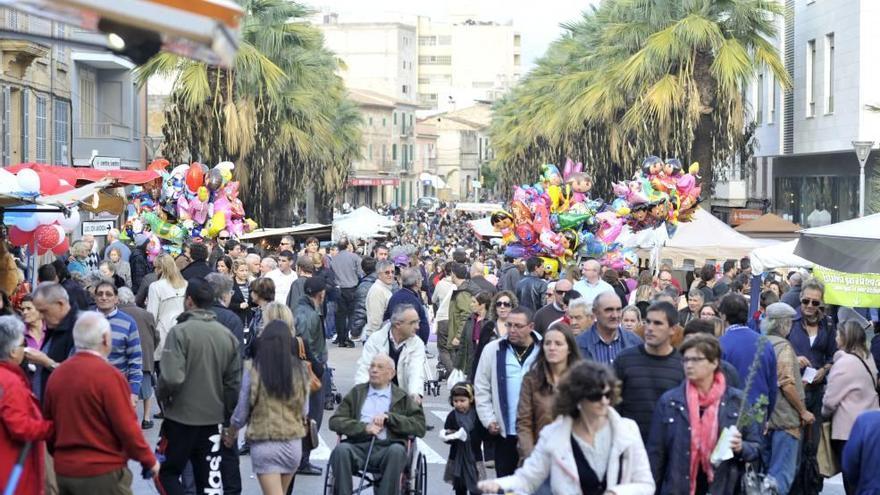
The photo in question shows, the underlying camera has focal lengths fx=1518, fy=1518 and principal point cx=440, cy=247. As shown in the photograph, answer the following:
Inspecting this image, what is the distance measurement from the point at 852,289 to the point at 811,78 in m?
24.7

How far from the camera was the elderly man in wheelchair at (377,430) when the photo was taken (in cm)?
941

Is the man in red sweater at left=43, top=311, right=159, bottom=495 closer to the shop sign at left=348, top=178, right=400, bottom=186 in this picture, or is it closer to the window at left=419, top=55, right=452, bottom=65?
the shop sign at left=348, top=178, right=400, bottom=186

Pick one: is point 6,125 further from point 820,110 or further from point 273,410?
point 273,410

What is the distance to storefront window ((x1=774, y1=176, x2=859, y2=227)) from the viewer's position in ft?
118

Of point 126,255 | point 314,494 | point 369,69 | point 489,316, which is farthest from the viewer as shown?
point 369,69

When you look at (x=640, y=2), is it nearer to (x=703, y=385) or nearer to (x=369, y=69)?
(x=703, y=385)

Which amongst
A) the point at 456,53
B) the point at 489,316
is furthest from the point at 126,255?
the point at 456,53

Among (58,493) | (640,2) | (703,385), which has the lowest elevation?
(58,493)

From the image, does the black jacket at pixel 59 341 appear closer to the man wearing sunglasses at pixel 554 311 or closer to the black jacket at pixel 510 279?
the man wearing sunglasses at pixel 554 311

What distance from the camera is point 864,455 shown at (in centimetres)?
772

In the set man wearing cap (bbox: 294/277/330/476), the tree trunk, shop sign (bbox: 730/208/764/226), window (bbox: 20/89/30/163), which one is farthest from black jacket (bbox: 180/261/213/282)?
shop sign (bbox: 730/208/764/226)

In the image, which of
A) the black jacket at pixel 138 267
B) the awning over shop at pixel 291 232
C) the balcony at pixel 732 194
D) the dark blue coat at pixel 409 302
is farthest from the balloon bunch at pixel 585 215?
the balcony at pixel 732 194

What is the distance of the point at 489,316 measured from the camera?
13227 mm

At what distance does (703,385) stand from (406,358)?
3113 millimetres
